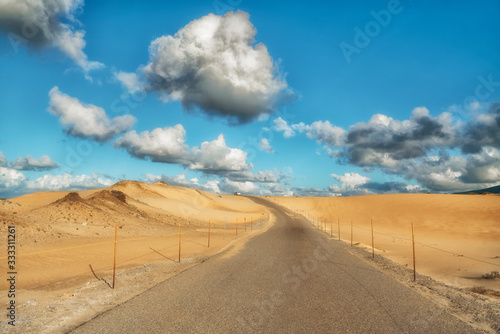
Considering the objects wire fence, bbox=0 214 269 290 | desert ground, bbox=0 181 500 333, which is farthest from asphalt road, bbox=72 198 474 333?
wire fence, bbox=0 214 269 290

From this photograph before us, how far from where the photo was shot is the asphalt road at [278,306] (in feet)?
25.8

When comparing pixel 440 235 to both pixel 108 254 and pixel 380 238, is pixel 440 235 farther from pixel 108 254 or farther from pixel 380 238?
pixel 108 254

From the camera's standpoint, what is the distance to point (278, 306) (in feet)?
31.2

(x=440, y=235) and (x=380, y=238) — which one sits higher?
(x=440, y=235)

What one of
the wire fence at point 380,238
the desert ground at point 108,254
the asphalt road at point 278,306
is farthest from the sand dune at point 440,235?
the asphalt road at point 278,306

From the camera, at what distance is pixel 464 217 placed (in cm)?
5484

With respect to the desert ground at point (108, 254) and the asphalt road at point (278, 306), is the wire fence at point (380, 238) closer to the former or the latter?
the desert ground at point (108, 254)

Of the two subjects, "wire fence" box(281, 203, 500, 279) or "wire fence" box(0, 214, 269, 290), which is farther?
"wire fence" box(281, 203, 500, 279)

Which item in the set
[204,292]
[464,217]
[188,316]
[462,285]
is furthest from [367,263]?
[464,217]

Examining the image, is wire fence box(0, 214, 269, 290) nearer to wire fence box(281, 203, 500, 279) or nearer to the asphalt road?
the asphalt road

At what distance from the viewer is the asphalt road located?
25.8 ft

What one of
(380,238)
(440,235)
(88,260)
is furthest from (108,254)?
(440,235)

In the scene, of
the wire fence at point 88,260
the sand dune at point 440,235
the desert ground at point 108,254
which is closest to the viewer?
the desert ground at point 108,254

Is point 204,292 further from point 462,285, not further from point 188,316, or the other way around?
point 462,285
